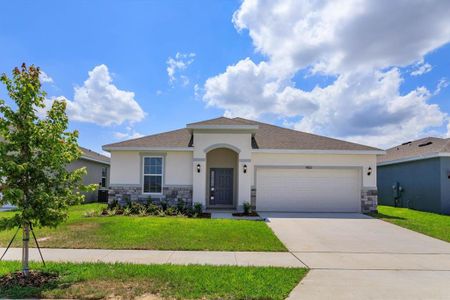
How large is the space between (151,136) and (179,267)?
39.9ft

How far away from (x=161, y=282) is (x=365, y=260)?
4.59 metres

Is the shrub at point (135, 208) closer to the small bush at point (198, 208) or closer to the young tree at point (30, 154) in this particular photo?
the small bush at point (198, 208)

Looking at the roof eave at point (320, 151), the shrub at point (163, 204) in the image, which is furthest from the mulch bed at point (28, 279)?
the roof eave at point (320, 151)

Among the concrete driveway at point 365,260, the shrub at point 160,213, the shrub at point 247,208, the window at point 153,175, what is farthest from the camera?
the window at point 153,175

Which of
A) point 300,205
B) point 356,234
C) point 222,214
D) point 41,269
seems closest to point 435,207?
point 300,205

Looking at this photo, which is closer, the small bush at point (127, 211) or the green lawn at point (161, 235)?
the green lawn at point (161, 235)

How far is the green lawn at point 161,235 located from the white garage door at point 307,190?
428 centimetres

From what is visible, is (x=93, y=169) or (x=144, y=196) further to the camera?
(x=93, y=169)

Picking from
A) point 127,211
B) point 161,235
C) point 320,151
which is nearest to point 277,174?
point 320,151

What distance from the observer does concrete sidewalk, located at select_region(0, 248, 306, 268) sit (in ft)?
22.9

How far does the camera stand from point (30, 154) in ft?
18.9

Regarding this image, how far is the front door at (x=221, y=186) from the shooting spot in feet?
57.9

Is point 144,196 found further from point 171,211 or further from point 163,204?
point 171,211

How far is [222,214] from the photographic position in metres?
14.7
